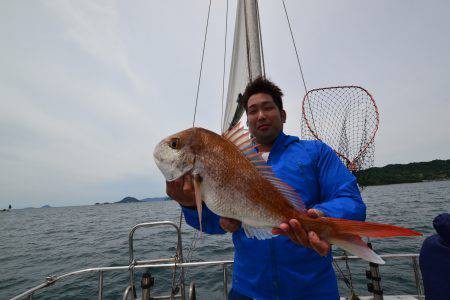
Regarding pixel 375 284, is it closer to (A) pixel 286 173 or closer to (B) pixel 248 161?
(A) pixel 286 173

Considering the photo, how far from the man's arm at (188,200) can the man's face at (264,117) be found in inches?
45.9

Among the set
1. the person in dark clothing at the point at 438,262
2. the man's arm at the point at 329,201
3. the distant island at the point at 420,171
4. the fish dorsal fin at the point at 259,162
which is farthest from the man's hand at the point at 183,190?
the distant island at the point at 420,171

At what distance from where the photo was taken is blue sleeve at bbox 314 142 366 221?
81.2 inches

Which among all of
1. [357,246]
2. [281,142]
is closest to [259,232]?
[357,246]

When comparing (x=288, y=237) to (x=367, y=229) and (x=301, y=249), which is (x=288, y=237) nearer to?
(x=301, y=249)

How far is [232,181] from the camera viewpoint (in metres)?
1.88

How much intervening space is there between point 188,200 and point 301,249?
1.22 m

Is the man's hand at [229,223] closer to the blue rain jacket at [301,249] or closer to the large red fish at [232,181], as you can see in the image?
the large red fish at [232,181]

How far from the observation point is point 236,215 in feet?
6.15

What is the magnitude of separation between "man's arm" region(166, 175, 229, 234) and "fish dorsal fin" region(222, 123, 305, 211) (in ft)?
1.70

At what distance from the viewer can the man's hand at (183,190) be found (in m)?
2.09

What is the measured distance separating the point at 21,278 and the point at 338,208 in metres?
15.7

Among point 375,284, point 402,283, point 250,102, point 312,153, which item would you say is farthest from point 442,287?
point 402,283

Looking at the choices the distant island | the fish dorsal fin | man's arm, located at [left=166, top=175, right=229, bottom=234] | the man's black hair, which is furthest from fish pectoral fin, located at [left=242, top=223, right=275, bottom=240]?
the distant island
